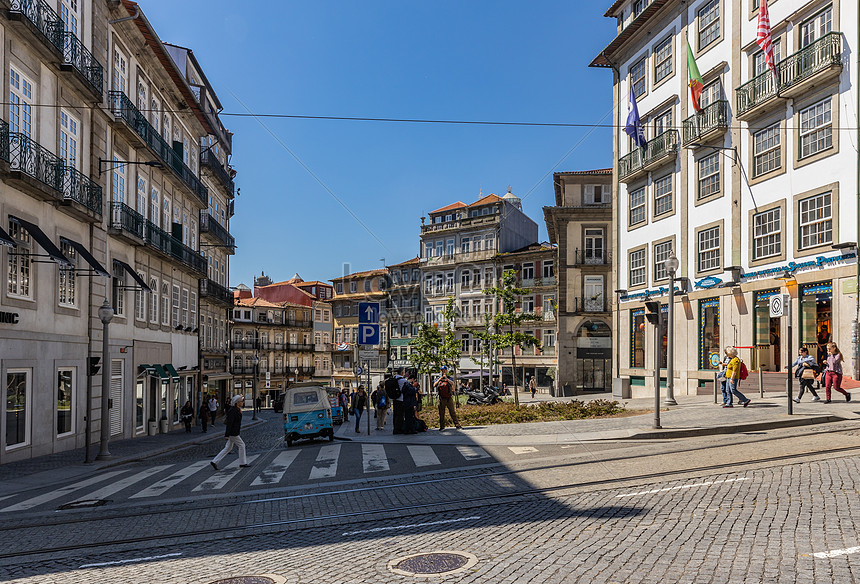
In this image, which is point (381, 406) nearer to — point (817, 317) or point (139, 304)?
point (139, 304)

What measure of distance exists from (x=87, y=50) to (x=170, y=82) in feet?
38.1

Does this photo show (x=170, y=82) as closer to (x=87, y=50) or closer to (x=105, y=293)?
(x=87, y=50)

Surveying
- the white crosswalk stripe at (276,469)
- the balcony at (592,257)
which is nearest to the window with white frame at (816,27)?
the white crosswalk stripe at (276,469)

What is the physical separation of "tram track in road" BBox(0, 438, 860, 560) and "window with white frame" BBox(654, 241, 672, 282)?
21.9 m

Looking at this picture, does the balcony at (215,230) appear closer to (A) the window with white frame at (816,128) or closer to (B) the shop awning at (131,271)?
(B) the shop awning at (131,271)

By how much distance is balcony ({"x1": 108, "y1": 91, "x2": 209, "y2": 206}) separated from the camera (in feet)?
89.7

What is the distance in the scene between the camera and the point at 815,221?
24.1 meters

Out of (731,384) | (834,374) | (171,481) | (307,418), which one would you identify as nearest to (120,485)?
(171,481)

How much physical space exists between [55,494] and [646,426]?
13294mm

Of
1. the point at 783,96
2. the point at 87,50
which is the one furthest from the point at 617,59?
the point at 87,50

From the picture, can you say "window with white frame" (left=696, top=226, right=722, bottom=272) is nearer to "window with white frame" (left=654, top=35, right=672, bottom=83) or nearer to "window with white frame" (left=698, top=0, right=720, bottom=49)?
"window with white frame" (left=698, top=0, right=720, bottom=49)

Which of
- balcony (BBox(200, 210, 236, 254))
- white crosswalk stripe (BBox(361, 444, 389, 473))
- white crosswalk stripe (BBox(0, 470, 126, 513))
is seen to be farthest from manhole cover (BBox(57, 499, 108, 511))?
balcony (BBox(200, 210, 236, 254))

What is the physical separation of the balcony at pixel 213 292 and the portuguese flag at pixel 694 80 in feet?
98.0

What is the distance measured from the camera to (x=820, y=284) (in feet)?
77.4
